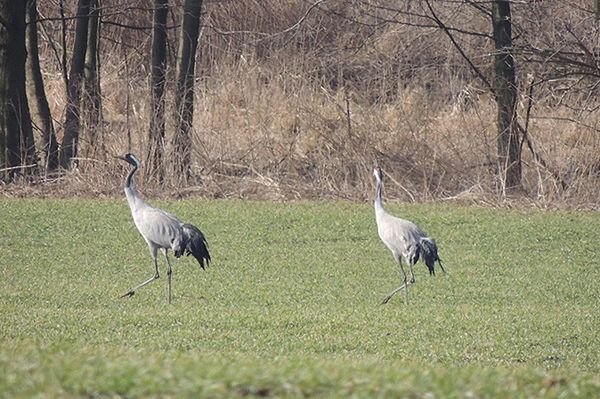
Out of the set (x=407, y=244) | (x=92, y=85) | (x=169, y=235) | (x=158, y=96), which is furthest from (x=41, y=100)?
(x=407, y=244)

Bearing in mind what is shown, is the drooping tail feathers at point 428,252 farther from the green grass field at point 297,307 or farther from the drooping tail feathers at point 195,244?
the drooping tail feathers at point 195,244

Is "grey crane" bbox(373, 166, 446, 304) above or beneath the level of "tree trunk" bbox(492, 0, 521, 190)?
A: beneath

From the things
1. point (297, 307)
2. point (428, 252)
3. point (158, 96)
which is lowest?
point (297, 307)

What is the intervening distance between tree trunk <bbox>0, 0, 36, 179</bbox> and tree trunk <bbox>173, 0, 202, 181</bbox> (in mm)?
2610

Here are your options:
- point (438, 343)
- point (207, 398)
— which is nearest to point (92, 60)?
point (438, 343)

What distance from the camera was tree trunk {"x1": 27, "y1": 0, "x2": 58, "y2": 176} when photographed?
21438 mm

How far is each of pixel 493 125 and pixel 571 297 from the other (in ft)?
35.5

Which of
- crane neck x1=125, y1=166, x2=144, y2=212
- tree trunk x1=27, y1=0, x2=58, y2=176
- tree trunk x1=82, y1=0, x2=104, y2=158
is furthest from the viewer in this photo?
tree trunk x1=27, y1=0, x2=58, y2=176

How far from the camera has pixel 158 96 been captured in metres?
21.5

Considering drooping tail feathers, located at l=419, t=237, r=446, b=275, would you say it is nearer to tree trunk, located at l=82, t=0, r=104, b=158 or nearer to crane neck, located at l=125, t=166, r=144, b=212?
crane neck, located at l=125, t=166, r=144, b=212

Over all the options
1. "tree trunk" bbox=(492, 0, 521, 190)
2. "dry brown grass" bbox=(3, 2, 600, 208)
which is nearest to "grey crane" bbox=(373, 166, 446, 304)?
"dry brown grass" bbox=(3, 2, 600, 208)

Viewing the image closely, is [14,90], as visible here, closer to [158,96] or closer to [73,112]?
[73,112]

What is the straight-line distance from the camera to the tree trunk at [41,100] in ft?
70.3

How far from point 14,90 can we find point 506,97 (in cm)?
870
